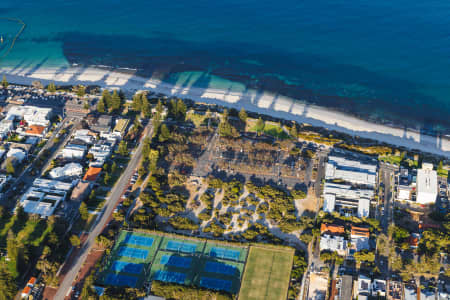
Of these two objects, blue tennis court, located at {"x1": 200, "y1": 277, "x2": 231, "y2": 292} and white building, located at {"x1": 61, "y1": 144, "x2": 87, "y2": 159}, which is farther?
white building, located at {"x1": 61, "y1": 144, "x2": 87, "y2": 159}

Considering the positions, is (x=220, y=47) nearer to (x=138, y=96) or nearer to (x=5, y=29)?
(x=138, y=96)

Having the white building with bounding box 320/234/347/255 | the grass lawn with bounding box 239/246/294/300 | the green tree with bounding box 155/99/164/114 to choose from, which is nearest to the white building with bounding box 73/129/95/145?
the green tree with bounding box 155/99/164/114

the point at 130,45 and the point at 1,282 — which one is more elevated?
the point at 130,45

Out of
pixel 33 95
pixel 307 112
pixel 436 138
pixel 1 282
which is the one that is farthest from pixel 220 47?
pixel 1 282

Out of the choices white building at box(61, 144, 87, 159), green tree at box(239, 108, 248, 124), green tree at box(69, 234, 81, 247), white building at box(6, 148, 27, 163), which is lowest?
green tree at box(69, 234, 81, 247)

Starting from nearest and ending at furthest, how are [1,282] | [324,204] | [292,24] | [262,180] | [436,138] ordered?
1. [1,282]
2. [324,204]
3. [262,180]
4. [436,138]
5. [292,24]

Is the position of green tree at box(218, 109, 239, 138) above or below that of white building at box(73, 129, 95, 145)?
above

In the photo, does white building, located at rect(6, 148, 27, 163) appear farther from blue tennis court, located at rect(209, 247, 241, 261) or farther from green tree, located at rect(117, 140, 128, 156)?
blue tennis court, located at rect(209, 247, 241, 261)

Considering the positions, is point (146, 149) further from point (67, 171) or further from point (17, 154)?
point (17, 154)
